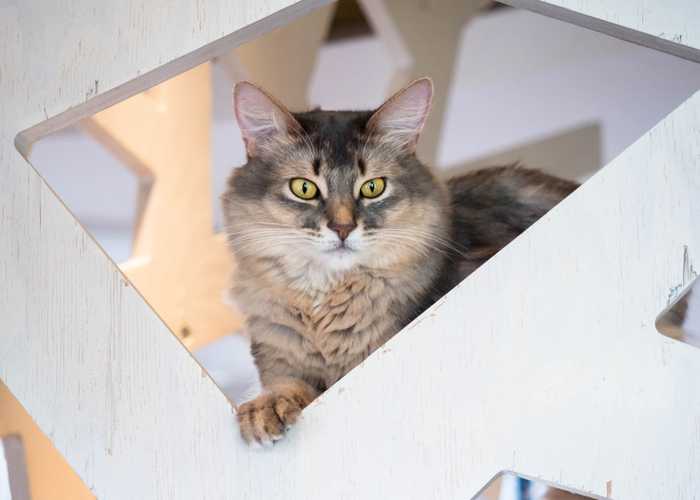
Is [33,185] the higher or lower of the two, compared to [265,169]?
higher

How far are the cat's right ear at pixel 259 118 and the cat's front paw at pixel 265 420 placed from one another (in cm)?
43

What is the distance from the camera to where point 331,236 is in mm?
1165

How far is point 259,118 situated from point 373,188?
200 millimetres

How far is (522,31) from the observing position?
3.28 m

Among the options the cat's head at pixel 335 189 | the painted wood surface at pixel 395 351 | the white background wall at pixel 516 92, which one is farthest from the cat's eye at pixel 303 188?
the white background wall at pixel 516 92

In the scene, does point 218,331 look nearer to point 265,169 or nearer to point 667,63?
point 265,169

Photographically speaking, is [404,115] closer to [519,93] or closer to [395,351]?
[395,351]

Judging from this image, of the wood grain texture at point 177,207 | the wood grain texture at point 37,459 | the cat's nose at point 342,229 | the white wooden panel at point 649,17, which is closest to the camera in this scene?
the white wooden panel at point 649,17

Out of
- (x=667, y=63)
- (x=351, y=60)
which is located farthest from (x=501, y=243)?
(x=351, y=60)

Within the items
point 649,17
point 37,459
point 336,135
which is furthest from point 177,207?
point 649,17

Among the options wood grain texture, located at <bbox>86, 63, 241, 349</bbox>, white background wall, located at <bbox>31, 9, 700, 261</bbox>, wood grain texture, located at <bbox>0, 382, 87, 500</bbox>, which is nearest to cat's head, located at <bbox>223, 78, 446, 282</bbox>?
wood grain texture, located at <bbox>0, 382, 87, 500</bbox>

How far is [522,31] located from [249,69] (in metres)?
1.40

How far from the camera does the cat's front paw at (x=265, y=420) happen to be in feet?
3.20

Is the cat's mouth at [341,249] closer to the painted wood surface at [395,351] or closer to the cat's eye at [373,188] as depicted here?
the cat's eye at [373,188]
